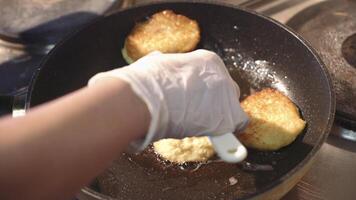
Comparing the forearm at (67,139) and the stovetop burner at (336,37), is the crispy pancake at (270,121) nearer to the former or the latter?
the stovetop burner at (336,37)

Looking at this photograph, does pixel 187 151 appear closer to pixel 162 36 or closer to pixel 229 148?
pixel 229 148

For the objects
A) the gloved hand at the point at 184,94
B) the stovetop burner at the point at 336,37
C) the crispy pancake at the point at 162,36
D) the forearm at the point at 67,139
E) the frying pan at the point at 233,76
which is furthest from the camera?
the crispy pancake at the point at 162,36

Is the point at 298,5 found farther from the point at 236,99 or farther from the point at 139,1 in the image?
the point at 236,99

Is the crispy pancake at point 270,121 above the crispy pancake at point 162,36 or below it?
below

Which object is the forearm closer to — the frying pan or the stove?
the frying pan

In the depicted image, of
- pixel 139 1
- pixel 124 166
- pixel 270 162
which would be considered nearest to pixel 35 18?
pixel 139 1

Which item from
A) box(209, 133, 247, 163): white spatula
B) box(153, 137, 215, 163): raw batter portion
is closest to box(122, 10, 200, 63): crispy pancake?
box(153, 137, 215, 163): raw batter portion

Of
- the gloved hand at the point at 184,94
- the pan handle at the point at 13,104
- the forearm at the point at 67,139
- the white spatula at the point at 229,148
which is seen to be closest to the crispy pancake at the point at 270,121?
the gloved hand at the point at 184,94
